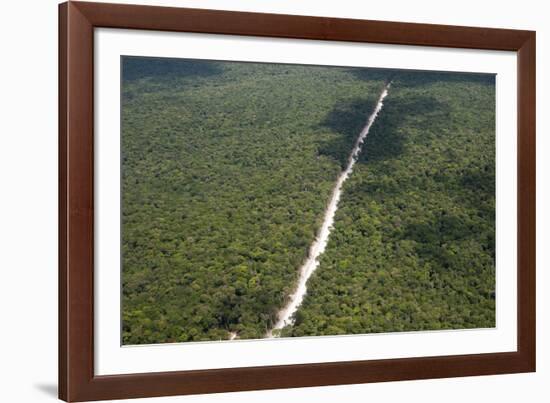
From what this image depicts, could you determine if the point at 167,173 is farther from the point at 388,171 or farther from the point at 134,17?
the point at 388,171

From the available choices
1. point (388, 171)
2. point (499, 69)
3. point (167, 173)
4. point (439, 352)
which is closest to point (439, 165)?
point (388, 171)

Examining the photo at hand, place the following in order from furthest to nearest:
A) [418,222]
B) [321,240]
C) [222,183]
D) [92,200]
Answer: [418,222] < [321,240] < [222,183] < [92,200]

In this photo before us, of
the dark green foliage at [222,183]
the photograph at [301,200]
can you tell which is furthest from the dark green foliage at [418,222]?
the dark green foliage at [222,183]

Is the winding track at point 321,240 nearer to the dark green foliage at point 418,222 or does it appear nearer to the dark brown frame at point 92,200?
the dark green foliage at point 418,222

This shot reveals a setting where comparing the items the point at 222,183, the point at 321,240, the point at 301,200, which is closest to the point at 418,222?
the point at 321,240

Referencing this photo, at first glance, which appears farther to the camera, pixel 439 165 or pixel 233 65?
pixel 439 165

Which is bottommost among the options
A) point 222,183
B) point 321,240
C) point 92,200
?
point 321,240

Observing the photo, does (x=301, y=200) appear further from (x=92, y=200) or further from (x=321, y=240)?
(x=92, y=200)
